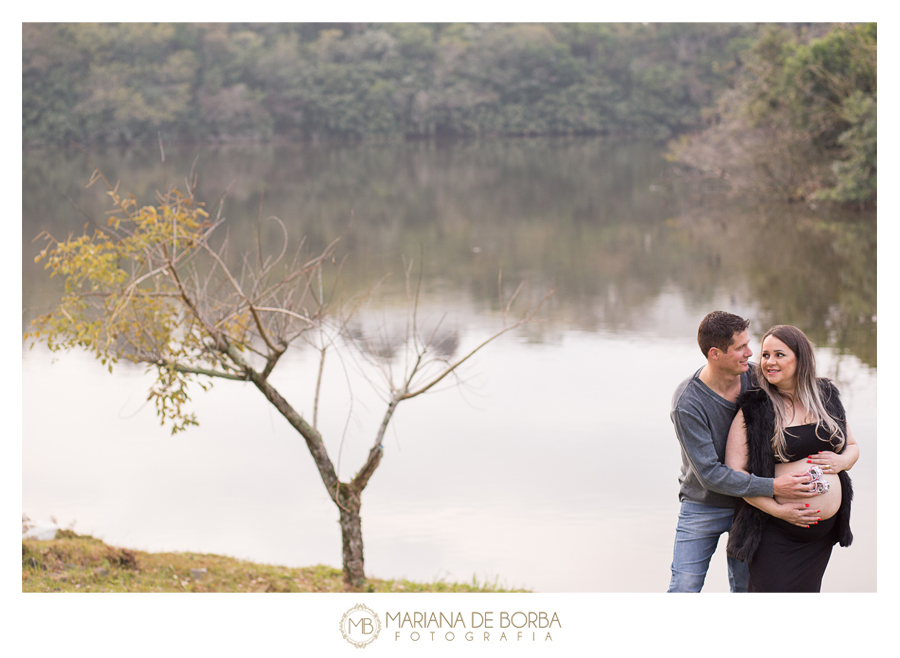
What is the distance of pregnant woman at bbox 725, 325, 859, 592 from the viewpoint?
329 cm

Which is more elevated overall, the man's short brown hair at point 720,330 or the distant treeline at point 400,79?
the distant treeline at point 400,79

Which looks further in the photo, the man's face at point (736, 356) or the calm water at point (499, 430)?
the calm water at point (499, 430)

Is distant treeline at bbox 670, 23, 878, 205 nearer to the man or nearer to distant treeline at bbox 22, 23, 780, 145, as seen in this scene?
the man

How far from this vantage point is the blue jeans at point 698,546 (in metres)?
3.61

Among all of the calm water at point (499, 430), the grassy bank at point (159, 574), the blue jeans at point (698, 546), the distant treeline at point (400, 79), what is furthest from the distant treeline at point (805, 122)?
the distant treeline at point (400, 79)

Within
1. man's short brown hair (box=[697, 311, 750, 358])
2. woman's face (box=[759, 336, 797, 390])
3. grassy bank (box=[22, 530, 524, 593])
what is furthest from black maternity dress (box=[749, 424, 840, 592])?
grassy bank (box=[22, 530, 524, 593])

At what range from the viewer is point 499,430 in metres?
8.75

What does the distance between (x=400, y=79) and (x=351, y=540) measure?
138ft

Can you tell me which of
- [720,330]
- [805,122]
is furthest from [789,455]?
[805,122]

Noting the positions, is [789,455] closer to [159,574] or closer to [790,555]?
[790,555]

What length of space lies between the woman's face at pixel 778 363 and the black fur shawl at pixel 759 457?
0.09m

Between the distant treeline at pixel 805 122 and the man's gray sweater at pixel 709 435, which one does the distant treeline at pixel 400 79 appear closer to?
the distant treeline at pixel 805 122

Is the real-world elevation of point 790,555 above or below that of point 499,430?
below
